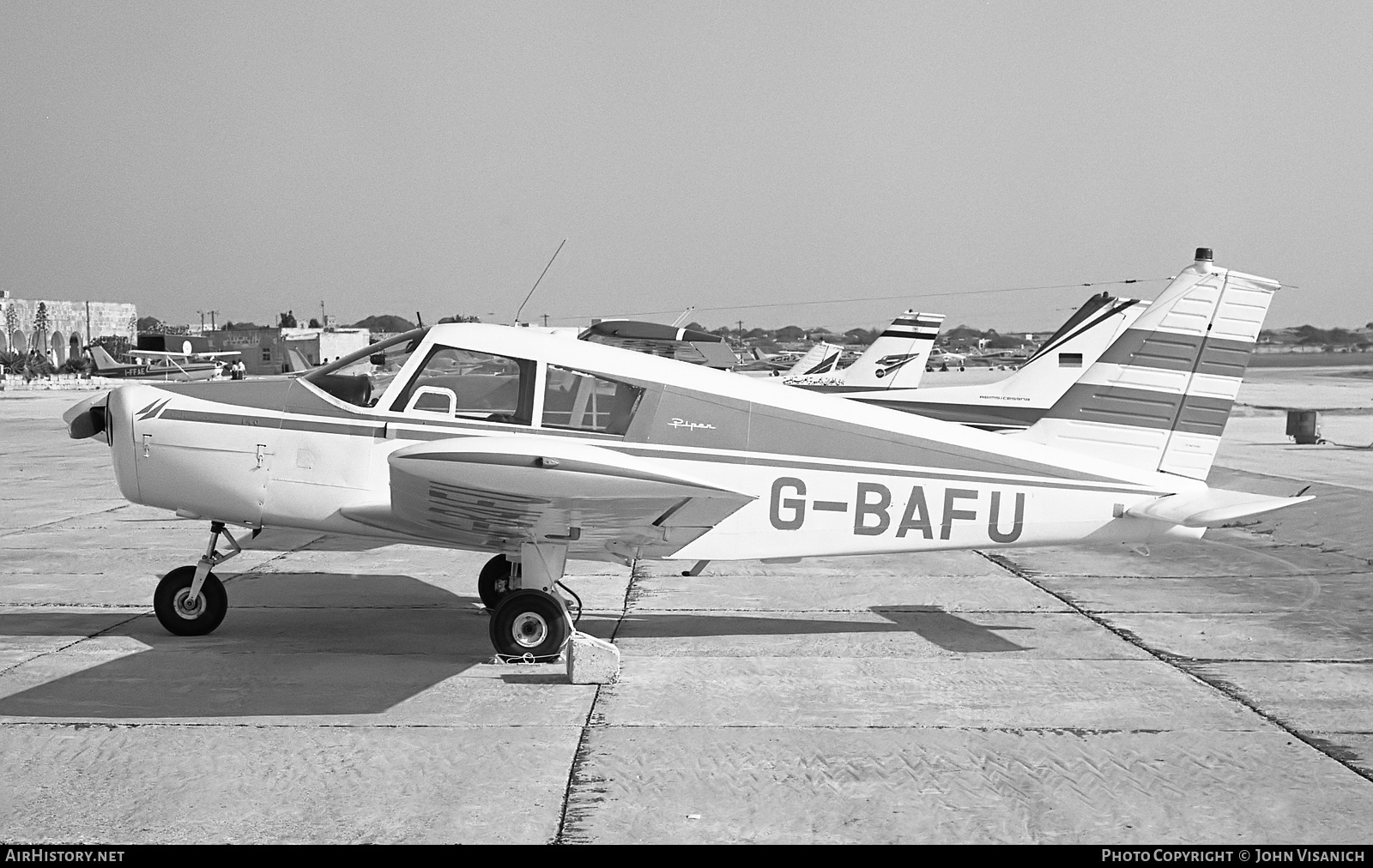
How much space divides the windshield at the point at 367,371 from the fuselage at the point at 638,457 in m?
0.02

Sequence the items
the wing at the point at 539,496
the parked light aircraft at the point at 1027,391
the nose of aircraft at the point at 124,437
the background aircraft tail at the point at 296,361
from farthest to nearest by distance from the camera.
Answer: the background aircraft tail at the point at 296,361
the parked light aircraft at the point at 1027,391
the nose of aircraft at the point at 124,437
the wing at the point at 539,496

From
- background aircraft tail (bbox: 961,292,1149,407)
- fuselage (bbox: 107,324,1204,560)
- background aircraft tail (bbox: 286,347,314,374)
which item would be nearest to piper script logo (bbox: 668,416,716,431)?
fuselage (bbox: 107,324,1204,560)

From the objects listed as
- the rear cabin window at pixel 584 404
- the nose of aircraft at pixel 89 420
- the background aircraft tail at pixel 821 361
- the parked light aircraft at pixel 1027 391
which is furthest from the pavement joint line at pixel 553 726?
the background aircraft tail at pixel 821 361

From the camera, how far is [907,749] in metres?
5.56

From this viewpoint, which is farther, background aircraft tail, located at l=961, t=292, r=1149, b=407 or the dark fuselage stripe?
background aircraft tail, located at l=961, t=292, r=1149, b=407

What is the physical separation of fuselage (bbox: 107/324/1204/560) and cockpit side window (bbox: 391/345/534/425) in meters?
0.01

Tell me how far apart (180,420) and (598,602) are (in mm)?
3342

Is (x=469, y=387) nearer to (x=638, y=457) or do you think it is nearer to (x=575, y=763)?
(x=638, y=457)

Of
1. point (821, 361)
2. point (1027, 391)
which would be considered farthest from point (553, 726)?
point (821, 361)

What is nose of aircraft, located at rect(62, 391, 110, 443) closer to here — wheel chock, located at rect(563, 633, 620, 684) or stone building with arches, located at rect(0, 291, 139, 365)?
wheel chock, located at rect(563, 633, 620, 684)

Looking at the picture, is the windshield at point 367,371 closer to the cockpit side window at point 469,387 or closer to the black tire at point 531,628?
the cockpit side window at point 469,387

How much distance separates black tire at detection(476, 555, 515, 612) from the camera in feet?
27.9

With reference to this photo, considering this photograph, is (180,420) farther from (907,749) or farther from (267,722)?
(907,749)

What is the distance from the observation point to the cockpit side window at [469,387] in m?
7.20
